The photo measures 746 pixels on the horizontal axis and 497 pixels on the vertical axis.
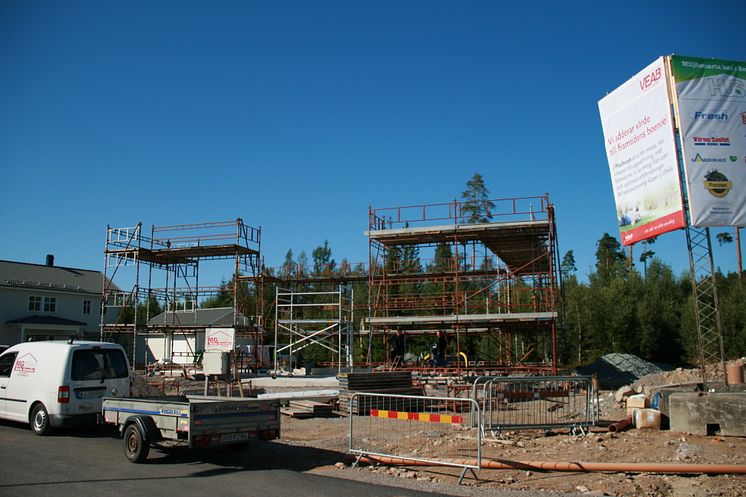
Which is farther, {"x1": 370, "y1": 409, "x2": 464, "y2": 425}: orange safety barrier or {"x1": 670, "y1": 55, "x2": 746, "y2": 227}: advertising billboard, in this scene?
Answer: {"x1": 670, "y1": 55, "x2": 746, "y2": 227}: advertising billboard

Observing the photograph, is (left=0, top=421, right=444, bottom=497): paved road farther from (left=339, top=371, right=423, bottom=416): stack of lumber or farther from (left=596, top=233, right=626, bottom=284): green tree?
(left=596, top=233, right=626, bottom=284): green tree

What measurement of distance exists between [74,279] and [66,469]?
4413 cm

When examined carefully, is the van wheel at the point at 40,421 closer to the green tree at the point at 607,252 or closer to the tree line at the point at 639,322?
the tree line at the point at 639,322

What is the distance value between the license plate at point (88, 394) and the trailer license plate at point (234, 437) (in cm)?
430

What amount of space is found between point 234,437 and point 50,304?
41421mm

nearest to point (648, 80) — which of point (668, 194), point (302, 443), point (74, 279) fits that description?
point (668, 194)

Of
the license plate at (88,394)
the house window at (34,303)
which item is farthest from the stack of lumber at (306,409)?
Result: the house window at (34,303)

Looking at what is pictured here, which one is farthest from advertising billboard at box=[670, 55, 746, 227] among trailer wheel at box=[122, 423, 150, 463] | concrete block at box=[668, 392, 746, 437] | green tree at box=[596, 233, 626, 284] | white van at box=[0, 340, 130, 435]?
green tree at box=[596, 233, 626, 284]

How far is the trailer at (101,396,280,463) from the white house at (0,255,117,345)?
33331 mm

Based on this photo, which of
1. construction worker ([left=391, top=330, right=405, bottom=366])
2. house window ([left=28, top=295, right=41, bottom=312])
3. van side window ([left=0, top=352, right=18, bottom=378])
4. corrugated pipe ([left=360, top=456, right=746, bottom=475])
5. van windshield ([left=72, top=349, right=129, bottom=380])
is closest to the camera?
corrugated pipe ([left=360, top=456, right=746, bottom=475])

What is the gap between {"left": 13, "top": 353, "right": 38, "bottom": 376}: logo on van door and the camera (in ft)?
42.7

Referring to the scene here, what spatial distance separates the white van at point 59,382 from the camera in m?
12.3

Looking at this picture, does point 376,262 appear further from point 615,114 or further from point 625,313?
point 625,313

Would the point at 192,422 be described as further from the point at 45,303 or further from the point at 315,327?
the point at 45,303
